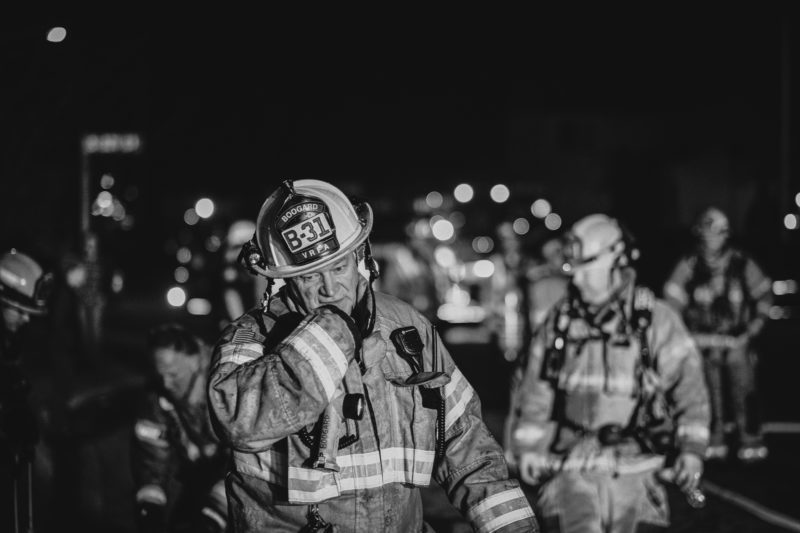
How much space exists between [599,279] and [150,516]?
234cm

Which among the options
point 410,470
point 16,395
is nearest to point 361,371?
point 410,470

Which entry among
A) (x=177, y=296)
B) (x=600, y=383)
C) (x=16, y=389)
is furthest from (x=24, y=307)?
(x=177, y=296)

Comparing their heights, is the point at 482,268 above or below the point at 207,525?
above

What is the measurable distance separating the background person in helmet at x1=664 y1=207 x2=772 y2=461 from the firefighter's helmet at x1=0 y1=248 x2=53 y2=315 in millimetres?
5496

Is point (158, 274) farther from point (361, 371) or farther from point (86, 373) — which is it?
point (361, 371)

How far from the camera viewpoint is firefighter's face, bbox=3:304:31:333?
377 cm

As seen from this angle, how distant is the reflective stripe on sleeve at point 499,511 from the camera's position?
245cm

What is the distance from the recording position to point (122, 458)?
8.12 meters

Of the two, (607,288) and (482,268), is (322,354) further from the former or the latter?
(482,268)

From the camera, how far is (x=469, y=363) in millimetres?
13422

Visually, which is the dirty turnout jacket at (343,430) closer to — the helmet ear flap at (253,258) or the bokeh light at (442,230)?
the helmet ear flap at (253,258)

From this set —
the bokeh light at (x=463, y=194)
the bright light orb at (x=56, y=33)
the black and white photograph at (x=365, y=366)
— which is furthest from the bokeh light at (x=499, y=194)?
the bright light orb at (x=56, y=33)

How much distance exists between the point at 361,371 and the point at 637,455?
1834 mm

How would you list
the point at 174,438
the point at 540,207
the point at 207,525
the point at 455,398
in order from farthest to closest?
the point at 540,207, the point at 174,438, the point at 207,525, the point at 455,398
